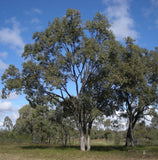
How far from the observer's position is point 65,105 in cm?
2995

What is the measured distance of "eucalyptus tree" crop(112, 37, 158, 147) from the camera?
87.2 feet

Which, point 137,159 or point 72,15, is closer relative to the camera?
point 137,159

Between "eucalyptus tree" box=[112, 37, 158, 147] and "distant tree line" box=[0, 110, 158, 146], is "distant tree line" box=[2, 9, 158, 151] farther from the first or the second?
"distant tree line" box=[0, 110, 158, 146]

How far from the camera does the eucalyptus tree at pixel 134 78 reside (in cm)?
2657

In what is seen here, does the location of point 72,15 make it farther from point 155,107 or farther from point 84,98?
point 155,107

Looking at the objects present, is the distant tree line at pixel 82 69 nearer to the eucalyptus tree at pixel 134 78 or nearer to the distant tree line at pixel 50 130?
the eucalyptus tree at pixel 134 78

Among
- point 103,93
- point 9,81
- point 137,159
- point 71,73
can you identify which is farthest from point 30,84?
point 137,159

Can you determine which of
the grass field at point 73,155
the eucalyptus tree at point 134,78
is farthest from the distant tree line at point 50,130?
the grass field at point 73,155

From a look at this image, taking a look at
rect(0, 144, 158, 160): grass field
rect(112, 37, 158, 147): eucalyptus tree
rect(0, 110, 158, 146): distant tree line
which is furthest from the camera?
rect(0, 110, 158, 146): distant tree line

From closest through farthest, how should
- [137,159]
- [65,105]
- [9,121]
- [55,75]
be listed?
[137,159] → [55,75] → [65,105] → [9,121]

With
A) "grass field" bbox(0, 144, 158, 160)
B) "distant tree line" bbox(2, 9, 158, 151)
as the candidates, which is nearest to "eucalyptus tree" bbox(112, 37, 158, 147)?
"distant tree line" bbox(2, 9, 158, 151)

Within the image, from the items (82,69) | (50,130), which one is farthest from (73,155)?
(50,130)

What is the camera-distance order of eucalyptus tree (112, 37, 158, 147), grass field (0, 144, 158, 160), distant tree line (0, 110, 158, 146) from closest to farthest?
grass field (0, 144, 158, 160) < eucalyptus tree (112, 37, 158, 147) < distant tree line (0, 110, 158, 146)

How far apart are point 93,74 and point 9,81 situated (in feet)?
37.9
